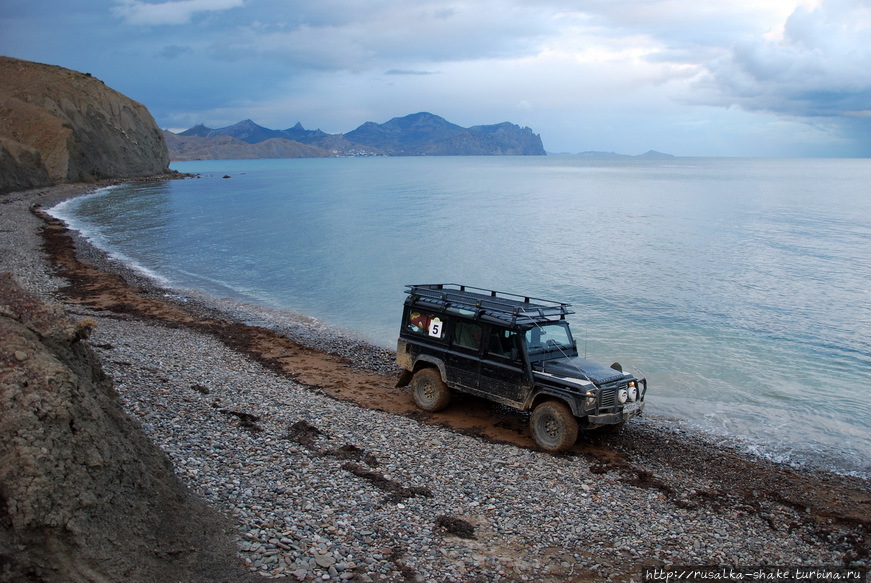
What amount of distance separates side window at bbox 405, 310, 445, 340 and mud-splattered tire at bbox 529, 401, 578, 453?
108 inches

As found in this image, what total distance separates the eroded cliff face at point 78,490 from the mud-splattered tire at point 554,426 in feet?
20.8

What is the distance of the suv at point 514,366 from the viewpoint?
468 inches

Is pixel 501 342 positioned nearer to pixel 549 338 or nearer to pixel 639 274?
pixel 549 338

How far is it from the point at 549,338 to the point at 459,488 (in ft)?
13.0

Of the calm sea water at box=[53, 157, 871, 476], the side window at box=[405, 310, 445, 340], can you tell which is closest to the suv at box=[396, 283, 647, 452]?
the side window at box=[405, 310, 445, 340]

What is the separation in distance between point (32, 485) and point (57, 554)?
745mm

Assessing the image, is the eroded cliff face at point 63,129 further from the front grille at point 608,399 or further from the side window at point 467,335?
the front grille at point 608,399

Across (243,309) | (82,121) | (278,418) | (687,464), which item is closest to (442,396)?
(278,418)

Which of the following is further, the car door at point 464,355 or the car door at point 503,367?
the car door at point 464,355

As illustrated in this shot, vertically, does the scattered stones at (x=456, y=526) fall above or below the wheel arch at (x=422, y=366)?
below

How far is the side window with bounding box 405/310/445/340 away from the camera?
13.7 metres

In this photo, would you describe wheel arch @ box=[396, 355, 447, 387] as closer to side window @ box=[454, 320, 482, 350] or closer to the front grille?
side window @ box=[454, 320, 482, 350]

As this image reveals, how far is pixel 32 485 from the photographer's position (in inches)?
251

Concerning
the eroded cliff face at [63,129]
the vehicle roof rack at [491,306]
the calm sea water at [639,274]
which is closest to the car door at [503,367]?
the vehicle roof rack at [491,306]
